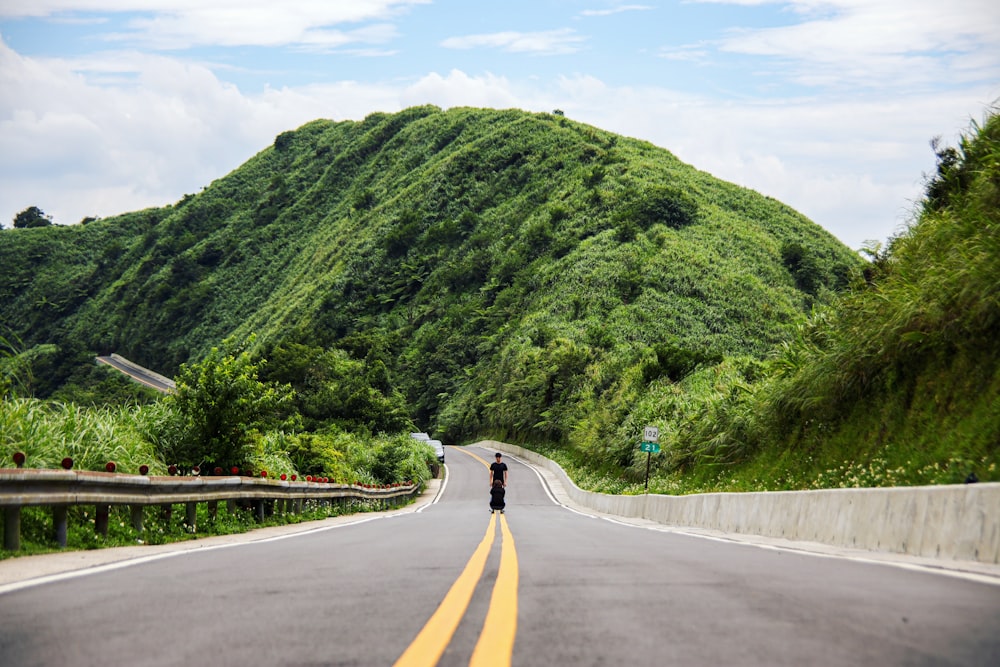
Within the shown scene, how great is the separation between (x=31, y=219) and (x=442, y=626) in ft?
695

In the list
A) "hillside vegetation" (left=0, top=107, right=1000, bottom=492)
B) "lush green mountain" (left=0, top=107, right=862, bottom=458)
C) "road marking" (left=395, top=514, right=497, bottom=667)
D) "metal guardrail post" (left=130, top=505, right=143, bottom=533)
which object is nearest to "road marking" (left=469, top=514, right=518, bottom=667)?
"road marking" (left=395, top=514, right=497, bottom=667)

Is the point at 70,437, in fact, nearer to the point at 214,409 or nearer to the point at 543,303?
the point at 214,409

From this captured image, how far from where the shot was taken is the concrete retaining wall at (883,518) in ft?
29.1

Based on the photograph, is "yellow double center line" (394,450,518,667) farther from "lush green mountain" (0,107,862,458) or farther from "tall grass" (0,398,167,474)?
"lush green mountain" (0,107,862,458)

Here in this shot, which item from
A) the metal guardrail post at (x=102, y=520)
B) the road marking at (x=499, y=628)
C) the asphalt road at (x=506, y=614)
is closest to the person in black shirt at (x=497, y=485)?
the metal guardrail post at (x=102, y=520)

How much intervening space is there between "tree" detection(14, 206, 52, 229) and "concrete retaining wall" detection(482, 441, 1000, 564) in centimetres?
19726

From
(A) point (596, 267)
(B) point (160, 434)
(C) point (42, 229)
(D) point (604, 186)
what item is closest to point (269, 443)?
(B) point (160, 434)

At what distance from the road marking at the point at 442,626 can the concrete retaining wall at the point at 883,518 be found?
15.5ft

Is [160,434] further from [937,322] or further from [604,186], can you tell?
[604,186]

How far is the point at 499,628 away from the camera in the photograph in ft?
16.0

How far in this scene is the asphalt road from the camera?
430cm

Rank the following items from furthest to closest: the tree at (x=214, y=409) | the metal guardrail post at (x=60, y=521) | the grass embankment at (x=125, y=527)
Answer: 1. the tree at (x=214, y=409)
2. the grass embankment at (x=125, y=527)
3. the metal guardrail post at (x=60, y=521)

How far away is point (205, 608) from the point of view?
575 centimetres

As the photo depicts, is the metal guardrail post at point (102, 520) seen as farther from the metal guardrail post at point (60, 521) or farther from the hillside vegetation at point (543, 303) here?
the hillside vegetation at point (543, 303)
